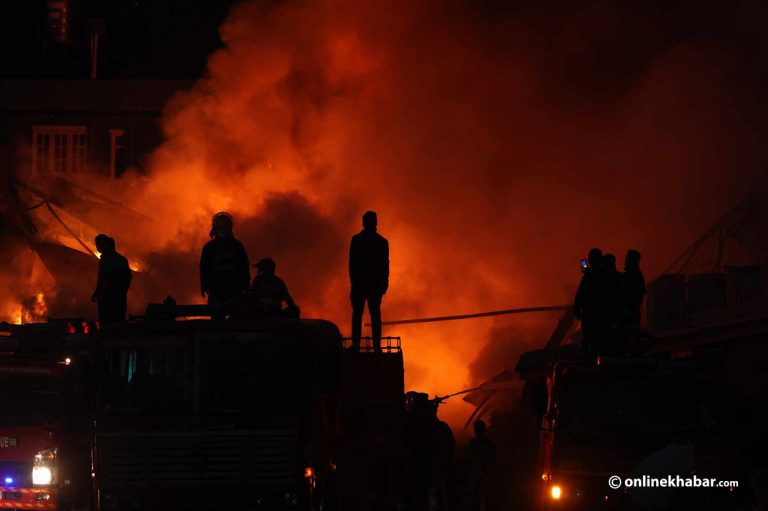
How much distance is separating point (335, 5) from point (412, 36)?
6.50ft

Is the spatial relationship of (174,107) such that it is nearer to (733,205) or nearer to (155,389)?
(733,205)

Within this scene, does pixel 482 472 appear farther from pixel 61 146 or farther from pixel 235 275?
pixel 61 146

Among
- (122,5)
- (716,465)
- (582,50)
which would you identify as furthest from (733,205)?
(122,5)

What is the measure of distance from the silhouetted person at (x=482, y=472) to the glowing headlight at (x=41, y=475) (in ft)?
15.4

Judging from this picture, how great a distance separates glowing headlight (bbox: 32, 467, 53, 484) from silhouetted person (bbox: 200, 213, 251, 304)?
8.12ft

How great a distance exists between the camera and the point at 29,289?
3988cm

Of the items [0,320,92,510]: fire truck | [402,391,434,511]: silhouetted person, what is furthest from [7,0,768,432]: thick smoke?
[0,320,92,510]: fire truck

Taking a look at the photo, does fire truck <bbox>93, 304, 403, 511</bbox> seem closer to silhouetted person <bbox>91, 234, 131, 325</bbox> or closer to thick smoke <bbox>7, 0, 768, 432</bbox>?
silhouetted person <bbox>91, 234, 131, 325</bbox>

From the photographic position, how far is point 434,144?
38.4 meters

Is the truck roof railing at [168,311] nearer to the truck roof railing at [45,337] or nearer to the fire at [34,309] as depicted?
the truck roof railing at [45,337]

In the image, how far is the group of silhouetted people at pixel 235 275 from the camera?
16844mm

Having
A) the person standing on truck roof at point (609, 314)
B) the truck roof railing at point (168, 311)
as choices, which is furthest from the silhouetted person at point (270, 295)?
the person standing on truck roof at point (609, 314)

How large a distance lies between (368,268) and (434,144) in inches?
747

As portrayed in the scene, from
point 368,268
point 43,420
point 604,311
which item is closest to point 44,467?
point 43,420
